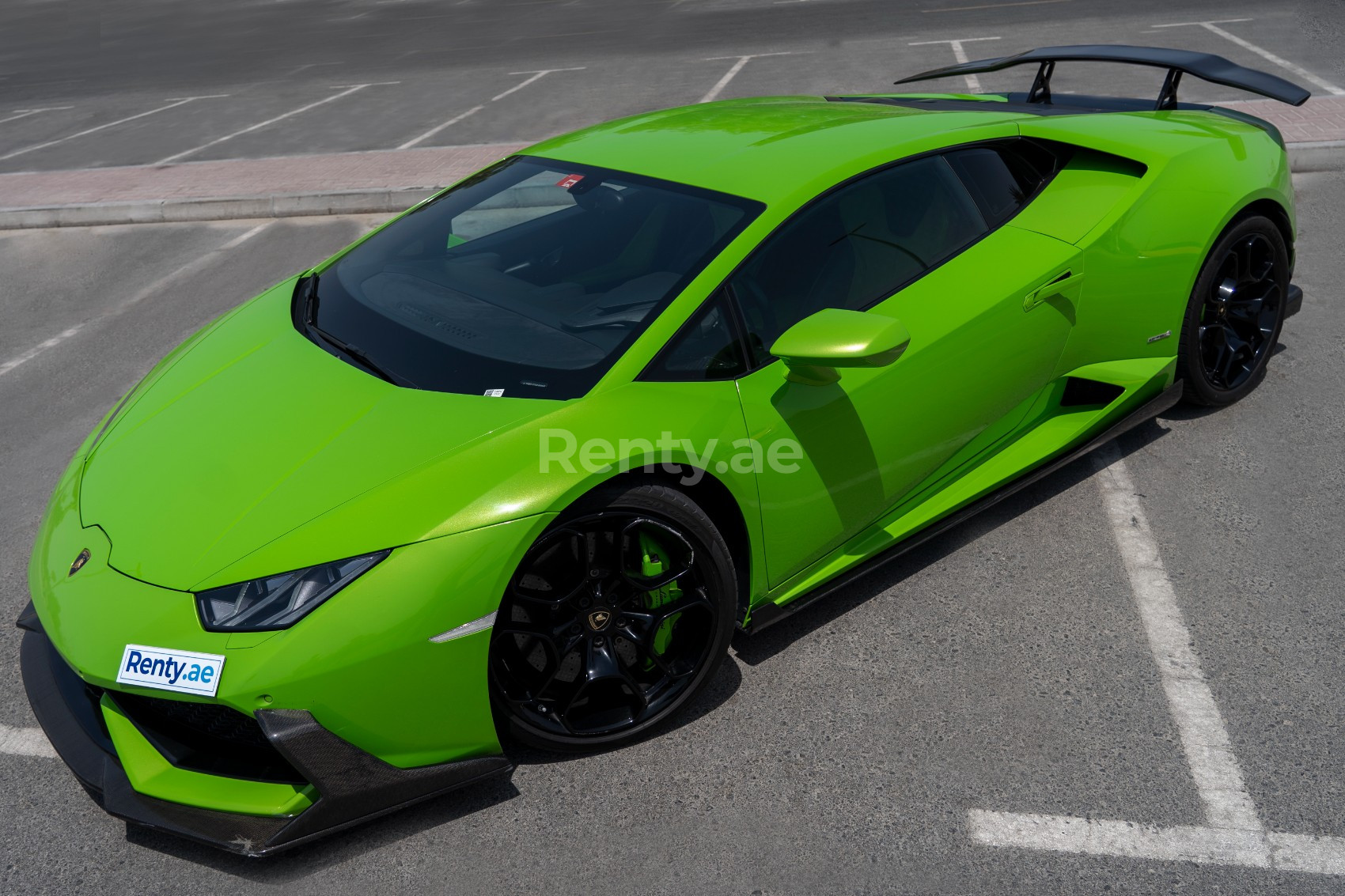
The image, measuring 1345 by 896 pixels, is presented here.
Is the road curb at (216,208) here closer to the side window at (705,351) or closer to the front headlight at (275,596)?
the side window at (705,351)

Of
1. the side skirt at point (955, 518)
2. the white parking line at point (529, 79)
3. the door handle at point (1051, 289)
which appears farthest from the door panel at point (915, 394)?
the white parking line at point (529, 79)

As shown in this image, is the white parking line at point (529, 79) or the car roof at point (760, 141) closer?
the car roof at point (760, 141)

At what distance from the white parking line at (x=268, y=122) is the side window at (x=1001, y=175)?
9.04 m

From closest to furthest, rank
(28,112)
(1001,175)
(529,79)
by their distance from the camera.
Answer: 1. (1001,175)
2. (529,79)
3. (28,112)

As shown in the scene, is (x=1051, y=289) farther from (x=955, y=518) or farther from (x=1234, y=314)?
(x=1234, y=314)

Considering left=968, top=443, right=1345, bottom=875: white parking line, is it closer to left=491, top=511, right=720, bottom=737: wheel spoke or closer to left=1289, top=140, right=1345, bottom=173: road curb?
left=491, top=511, right=720, bottom=737: wheel spoke

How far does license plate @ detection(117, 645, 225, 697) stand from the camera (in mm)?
2432

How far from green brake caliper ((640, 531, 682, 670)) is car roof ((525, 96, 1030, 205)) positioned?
3.47ft

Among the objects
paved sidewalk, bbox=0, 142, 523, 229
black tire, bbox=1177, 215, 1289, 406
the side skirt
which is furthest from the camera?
paved sidewalk, bbox=0, 142, 523, 229

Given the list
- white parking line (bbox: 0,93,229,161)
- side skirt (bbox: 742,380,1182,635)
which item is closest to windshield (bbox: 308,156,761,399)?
side skirt (bbox: 742,380,1182,635)

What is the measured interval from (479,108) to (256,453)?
9.65 m

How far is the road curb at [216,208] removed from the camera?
328 inches

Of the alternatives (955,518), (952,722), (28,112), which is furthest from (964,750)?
(28,112)

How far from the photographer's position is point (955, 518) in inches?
141
